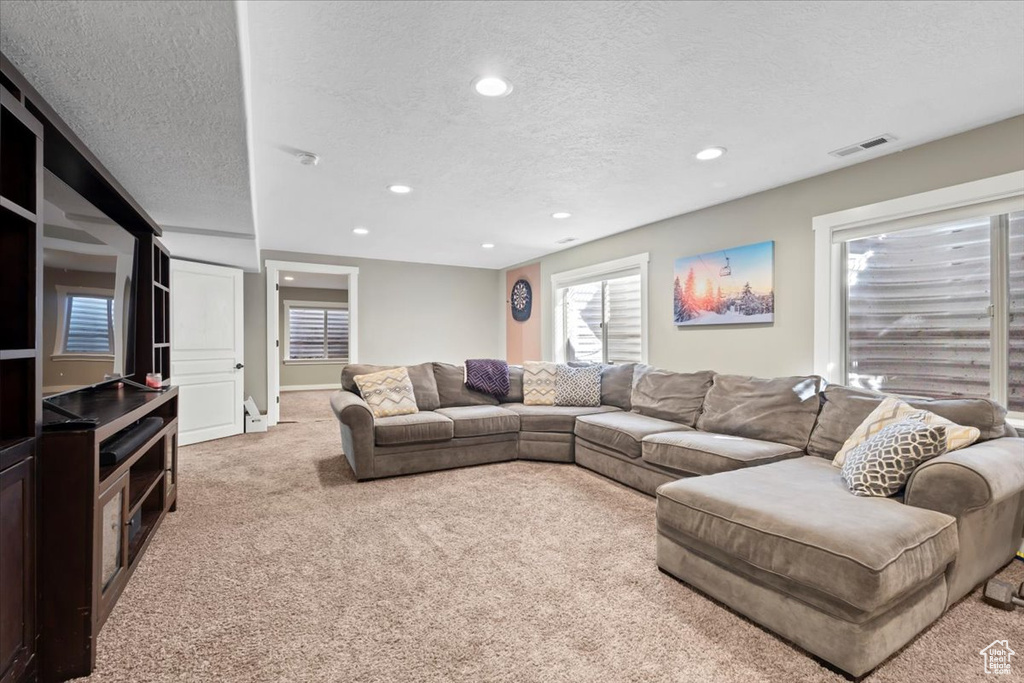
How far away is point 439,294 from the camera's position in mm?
7238

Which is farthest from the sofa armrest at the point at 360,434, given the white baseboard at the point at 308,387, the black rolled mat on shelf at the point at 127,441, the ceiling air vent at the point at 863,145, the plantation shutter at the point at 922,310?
the white baseboard at the point at 308,387

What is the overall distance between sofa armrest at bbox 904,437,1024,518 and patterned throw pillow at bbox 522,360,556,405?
10.0ft

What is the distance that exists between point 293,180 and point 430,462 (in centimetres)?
238

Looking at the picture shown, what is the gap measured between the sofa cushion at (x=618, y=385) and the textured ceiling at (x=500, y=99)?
1766mm

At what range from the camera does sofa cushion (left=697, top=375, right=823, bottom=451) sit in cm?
293

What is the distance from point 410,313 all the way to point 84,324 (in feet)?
16.2

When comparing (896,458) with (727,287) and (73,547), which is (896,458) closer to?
(727,287)

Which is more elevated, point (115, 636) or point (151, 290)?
point (151, 290)

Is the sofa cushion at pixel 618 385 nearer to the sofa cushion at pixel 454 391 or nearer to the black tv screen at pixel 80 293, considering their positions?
the sofa cushion at pixel 454 391

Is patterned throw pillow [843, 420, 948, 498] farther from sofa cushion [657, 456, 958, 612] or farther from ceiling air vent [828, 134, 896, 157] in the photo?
ceiling air vent [828, 134, 896, 157]

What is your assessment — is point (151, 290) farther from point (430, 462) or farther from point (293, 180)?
point (430, 462)

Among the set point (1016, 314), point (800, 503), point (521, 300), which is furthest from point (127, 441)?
point (521, 300)

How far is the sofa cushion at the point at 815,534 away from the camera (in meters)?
1.46

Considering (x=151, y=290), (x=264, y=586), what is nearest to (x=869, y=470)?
(x=264, y=586)
